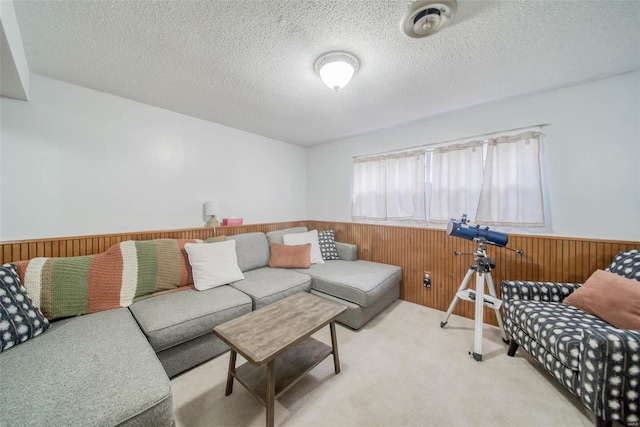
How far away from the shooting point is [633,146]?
1.77 m

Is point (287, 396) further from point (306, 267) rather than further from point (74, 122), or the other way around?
point (74, 122)

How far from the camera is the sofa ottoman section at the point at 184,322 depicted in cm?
154

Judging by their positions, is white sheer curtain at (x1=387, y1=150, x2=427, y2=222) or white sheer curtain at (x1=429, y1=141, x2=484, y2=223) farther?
white sheer curtain at (x1=387, y1=150, x2=427, y2=222)

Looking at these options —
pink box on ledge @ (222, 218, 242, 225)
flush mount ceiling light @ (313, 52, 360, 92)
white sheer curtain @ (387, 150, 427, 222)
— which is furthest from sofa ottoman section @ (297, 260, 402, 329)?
flush mount ceiling light @ (313, 52, 360, 92)

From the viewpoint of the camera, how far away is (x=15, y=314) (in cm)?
126

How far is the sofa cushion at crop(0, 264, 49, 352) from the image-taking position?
3.91 feet

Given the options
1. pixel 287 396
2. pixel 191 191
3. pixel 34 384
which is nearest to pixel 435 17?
pixel 287 396

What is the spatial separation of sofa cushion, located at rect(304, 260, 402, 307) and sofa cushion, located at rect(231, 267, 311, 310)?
197mm

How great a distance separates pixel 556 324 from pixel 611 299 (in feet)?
1.35

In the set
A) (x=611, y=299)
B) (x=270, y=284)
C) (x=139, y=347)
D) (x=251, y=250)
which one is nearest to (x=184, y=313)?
(x=139, y=347)

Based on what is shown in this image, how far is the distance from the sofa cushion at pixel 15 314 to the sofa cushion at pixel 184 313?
1.57ft

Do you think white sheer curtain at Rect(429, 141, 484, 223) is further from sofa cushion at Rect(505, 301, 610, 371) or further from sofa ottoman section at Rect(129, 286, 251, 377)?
sofa ottoman section at Rect(129, 286, 251, 377)

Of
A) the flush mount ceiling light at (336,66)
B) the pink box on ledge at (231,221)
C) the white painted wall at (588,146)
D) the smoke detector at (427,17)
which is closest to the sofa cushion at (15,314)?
the pink box on ledge at (231,221)

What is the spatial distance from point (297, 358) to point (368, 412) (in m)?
0.55
